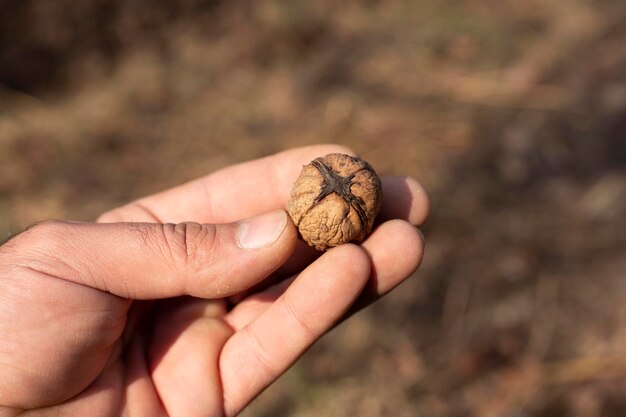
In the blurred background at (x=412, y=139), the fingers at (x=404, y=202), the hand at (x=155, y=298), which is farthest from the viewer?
the blurred background at (x=412, y=139)

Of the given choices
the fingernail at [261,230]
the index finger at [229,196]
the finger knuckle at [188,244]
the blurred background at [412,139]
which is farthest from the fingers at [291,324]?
the blurred background at [412,139]

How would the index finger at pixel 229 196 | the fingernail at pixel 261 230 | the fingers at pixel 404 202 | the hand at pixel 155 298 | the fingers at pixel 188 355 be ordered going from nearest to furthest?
the hand at pixel 155 298, the fingernail at pixel 261 230, the fingers at pixel 188 355, the fingers at pixel 404 202, the index finger at pixel 229 196

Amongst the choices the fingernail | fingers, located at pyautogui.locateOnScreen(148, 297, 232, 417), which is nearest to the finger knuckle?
the fingernail

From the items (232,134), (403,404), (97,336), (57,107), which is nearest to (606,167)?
(403,404)

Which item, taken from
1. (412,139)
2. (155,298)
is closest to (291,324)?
(155,298)

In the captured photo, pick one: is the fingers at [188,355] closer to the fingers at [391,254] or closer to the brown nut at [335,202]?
the brown nut at [335,202]

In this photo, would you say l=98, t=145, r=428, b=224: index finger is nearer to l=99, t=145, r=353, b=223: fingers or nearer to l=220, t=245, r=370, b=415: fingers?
l=99, t=145, r=353, b=223: fingers

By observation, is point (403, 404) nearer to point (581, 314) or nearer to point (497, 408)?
point (497, 408)
